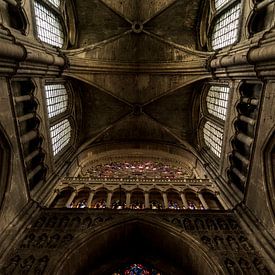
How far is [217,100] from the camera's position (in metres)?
15.3

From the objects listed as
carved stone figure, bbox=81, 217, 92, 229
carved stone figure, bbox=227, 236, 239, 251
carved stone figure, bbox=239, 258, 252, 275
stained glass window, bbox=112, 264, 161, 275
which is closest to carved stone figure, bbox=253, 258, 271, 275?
carved stone figure, bbox=239, 258, 252, 275

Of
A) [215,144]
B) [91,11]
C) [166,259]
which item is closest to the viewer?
[166,259]

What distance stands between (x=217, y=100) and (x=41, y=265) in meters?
12.8

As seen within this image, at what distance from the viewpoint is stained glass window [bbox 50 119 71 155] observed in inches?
564

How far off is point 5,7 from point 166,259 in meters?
11.7

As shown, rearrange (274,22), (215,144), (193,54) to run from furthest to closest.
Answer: (193,54)
(215,144)
(274,22)

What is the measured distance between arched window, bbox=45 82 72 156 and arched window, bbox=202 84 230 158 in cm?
962

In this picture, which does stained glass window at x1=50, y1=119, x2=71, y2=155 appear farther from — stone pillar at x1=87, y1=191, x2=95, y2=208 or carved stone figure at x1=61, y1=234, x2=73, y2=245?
carved stone figure at x1=61, y1=234, x2=73, y2=245

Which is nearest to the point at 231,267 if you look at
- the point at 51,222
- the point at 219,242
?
the point at 219,242

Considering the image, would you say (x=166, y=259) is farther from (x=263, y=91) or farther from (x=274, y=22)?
(x=274, y=22)

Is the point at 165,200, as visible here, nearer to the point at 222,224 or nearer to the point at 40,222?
the point at 222,224

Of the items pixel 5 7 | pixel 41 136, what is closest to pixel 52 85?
pixel 41 136

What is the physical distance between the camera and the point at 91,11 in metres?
17.7

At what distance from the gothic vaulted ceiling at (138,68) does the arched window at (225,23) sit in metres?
1.64
